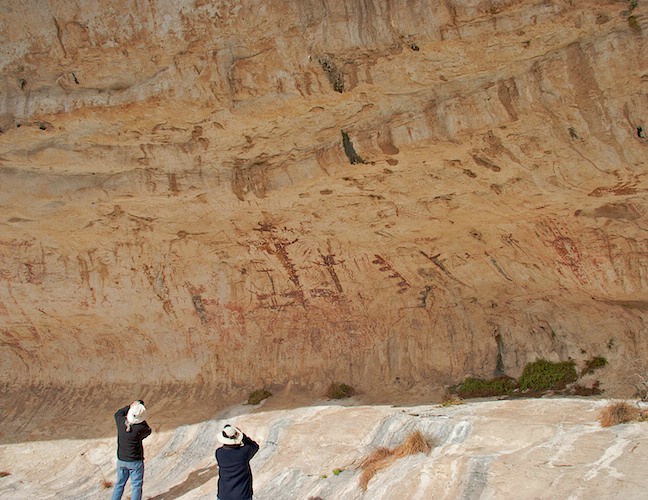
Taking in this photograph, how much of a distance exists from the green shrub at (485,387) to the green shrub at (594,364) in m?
0.95

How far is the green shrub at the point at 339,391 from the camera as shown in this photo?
8711mm

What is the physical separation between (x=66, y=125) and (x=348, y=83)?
143 inches

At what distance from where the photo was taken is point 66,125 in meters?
7.14

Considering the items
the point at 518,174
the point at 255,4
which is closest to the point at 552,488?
the point at 518,174

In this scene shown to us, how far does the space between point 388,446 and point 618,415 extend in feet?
7.85

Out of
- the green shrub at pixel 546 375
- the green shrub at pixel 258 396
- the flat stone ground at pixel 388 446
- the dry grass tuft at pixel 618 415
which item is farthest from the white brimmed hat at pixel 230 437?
the green shrub at pixel 546 375

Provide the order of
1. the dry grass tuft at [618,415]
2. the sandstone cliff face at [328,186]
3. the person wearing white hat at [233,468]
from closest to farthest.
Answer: the person wearing white hat at [233,468], the dry grass tuft at [618,415], the sandstone cliff face at [328,186]

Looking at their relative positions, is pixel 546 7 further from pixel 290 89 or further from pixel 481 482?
pixel 481 482

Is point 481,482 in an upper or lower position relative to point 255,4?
lower

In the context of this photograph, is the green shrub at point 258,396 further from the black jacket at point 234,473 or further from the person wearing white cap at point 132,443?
the black jacket at point 234,473

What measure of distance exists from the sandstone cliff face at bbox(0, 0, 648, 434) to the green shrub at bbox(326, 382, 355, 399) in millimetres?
234

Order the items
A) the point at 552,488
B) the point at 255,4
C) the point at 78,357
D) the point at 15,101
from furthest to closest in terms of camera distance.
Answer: the point at 78,357
the point at 15,101
the point at 255,4
the point at 552,488

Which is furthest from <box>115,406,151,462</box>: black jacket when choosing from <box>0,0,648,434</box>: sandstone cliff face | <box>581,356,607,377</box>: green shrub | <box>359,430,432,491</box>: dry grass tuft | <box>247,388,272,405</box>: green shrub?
<box>581,356,607,377</box>: green shrub

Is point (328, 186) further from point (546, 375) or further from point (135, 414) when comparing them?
point (546, 375)
